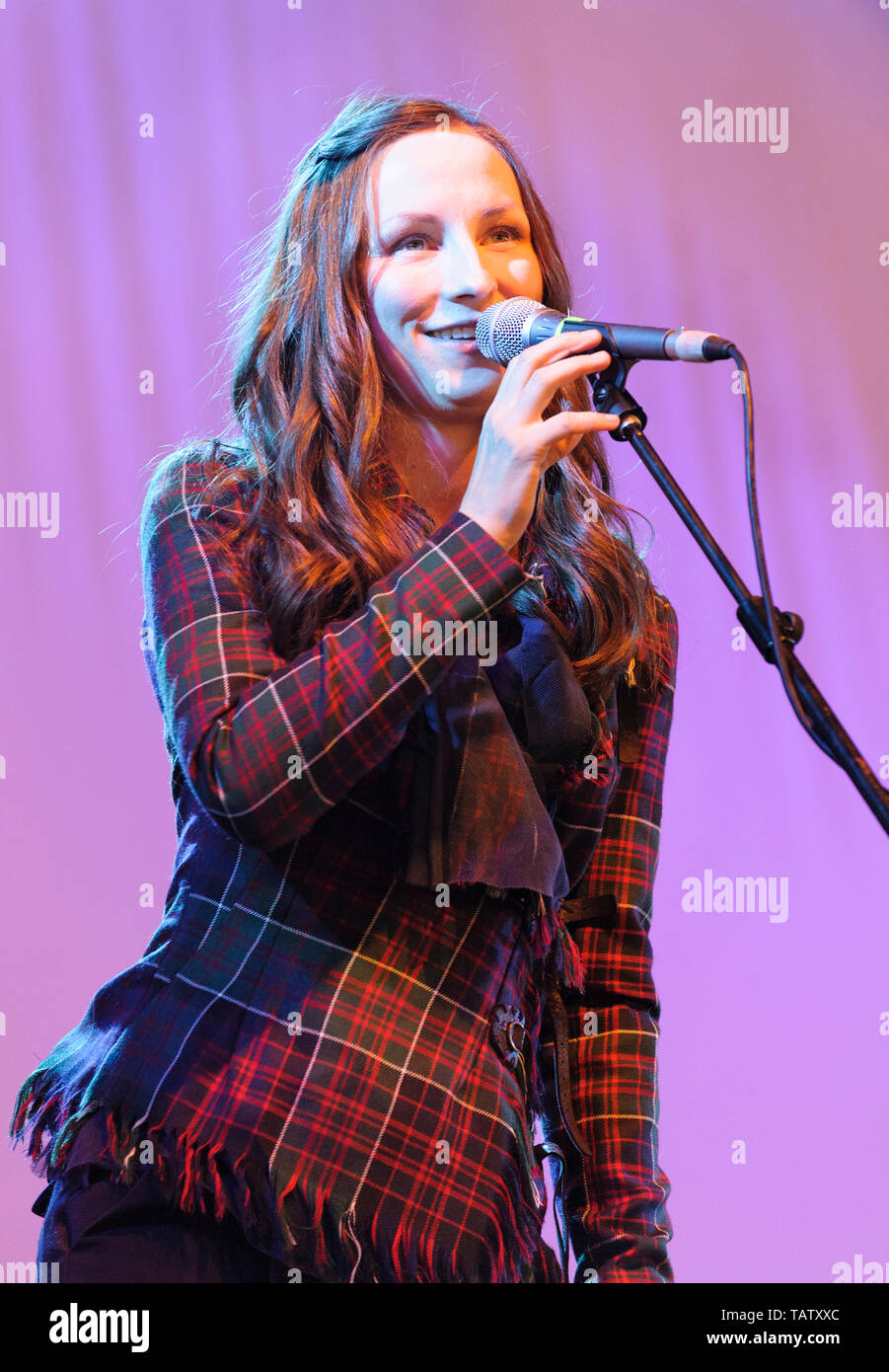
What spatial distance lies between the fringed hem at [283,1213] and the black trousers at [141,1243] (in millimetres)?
16

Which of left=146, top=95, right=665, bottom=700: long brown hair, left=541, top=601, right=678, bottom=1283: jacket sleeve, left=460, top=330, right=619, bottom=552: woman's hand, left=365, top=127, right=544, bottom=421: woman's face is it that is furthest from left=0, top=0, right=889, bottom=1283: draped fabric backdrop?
left=460, top=330, right=619, bottom=552: woman's hand

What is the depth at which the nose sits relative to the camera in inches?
50.8

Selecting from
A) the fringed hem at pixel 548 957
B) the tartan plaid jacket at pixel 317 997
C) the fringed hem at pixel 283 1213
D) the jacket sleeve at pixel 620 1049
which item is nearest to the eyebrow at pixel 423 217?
the tartan plaid jacket at pixel 317 997

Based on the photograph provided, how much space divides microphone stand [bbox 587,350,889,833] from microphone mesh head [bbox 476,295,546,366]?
14cm

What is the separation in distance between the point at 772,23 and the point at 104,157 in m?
1.37

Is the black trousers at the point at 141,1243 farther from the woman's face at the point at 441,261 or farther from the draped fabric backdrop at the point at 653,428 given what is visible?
the draped fabric backdrop at the point at 653,428

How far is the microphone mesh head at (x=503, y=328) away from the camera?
1172mm

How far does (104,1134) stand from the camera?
1104 mm

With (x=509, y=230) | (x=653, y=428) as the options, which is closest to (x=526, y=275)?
(x=509, y=230)

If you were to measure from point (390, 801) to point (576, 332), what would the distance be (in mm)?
452

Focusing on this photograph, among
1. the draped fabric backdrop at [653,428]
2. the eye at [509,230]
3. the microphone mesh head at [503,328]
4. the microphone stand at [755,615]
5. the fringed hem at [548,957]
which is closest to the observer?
the microphone stand at [755,615]

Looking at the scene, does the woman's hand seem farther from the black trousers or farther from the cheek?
the black trousers

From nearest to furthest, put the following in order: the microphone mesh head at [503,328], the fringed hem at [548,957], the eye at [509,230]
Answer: the microphone mesh head at [503,328], the fringed hem at [548,957], the eye at [509,230]
